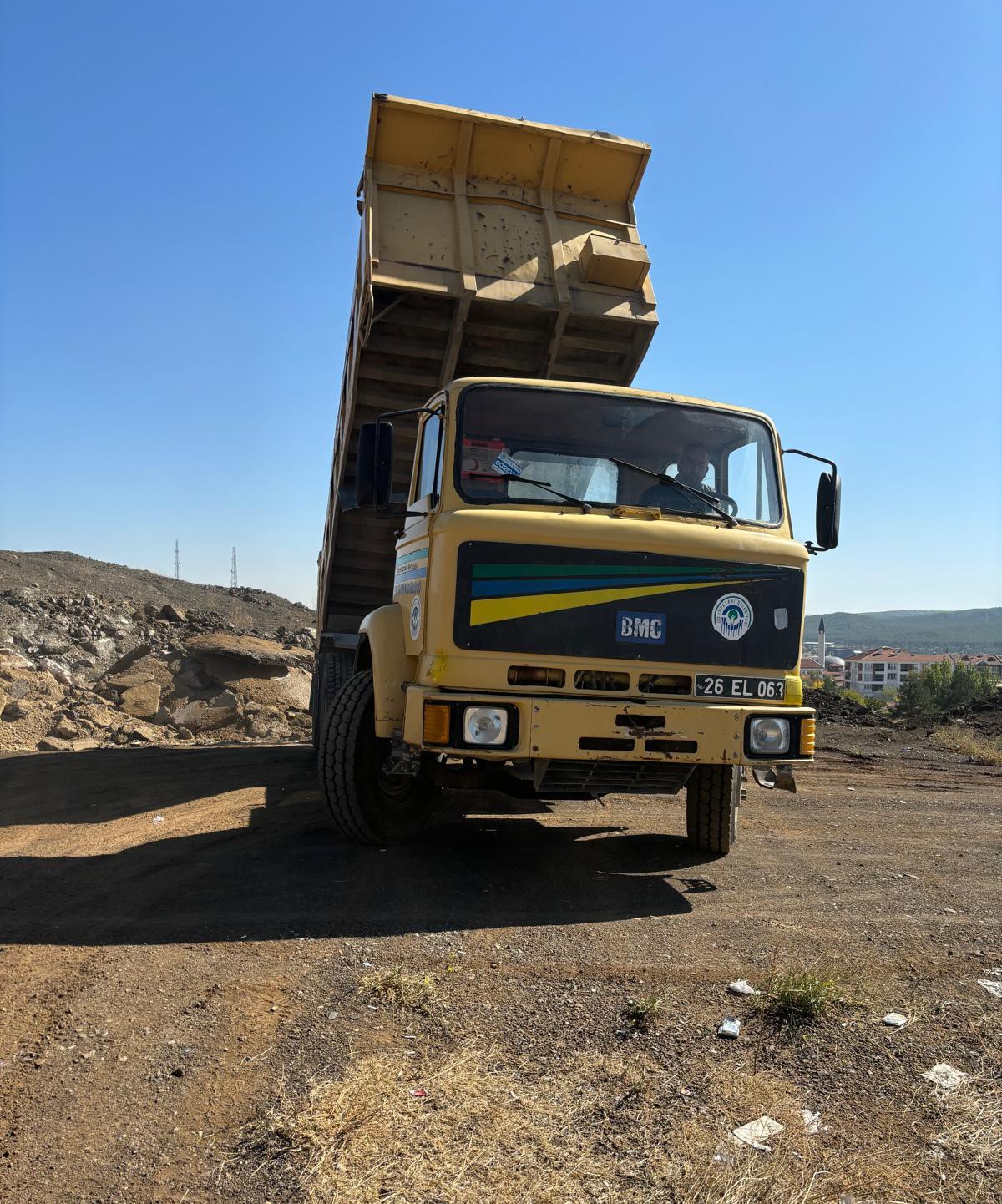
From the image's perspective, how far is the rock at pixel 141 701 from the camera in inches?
510

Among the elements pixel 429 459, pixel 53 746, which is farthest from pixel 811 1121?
pixel 53 746

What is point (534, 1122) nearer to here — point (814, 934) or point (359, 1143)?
point (359, 1143)

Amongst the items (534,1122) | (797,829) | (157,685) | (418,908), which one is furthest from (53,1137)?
(157,685)

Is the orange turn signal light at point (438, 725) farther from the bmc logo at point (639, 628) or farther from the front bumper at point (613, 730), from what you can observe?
the bmc logo at point (639, 628)

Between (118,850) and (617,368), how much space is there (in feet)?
15.9

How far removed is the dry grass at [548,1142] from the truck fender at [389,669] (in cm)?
232

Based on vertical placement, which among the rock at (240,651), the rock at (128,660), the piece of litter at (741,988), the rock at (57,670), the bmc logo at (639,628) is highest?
the bmc logo at (639,628)

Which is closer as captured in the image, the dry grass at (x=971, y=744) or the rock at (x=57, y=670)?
the dry grass at (x=971, y=744)

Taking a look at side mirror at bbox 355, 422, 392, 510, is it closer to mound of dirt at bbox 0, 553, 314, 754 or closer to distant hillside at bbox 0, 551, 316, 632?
mound of dirt at bbox 0, 553, 314, 754

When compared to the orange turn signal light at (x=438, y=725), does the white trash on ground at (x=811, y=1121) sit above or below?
below

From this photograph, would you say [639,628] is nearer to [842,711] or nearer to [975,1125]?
[975,1125]

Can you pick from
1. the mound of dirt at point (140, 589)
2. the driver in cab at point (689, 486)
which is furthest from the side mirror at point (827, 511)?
the mound of dirt at point (140, 589)

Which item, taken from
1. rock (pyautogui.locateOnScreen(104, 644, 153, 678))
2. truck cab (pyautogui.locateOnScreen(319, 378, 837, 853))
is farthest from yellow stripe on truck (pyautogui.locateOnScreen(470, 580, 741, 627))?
rock (pyautogui.locateOnScreen(104, 644, 153, 678))

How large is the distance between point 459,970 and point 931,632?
569ft
